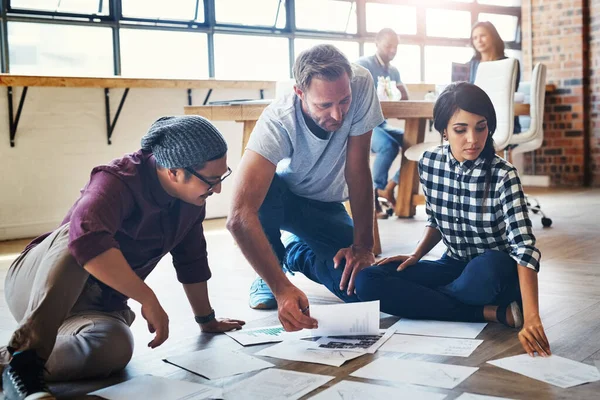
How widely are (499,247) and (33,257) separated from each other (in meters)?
1.28

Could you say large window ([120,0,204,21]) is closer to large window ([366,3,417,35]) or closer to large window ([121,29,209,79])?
large window ([121,29,209,79])

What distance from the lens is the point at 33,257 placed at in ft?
5.99

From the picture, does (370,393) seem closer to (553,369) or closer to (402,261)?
(553,369)

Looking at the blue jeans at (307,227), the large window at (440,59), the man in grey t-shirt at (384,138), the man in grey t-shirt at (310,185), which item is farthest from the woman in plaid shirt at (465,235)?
the large window at (440,59)

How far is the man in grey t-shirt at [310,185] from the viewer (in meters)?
2.11

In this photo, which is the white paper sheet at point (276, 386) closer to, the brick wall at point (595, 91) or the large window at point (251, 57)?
the large window at point (251, 57)

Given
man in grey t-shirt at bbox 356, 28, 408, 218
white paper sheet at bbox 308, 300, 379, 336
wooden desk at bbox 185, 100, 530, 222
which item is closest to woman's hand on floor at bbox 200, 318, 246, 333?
white paper sheet at bbox 308, 300, 379, 336

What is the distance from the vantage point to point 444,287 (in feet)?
7.49

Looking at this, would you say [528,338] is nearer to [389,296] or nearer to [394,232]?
[389,296]

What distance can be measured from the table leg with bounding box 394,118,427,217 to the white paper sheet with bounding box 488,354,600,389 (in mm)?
3012

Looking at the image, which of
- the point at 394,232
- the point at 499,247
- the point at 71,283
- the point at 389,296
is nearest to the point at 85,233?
the point at 71,283

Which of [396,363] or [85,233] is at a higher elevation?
[85,233]

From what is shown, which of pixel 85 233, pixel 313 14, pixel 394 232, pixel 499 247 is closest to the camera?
pixel 85 233

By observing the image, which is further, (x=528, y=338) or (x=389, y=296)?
(x=389, y=296)
